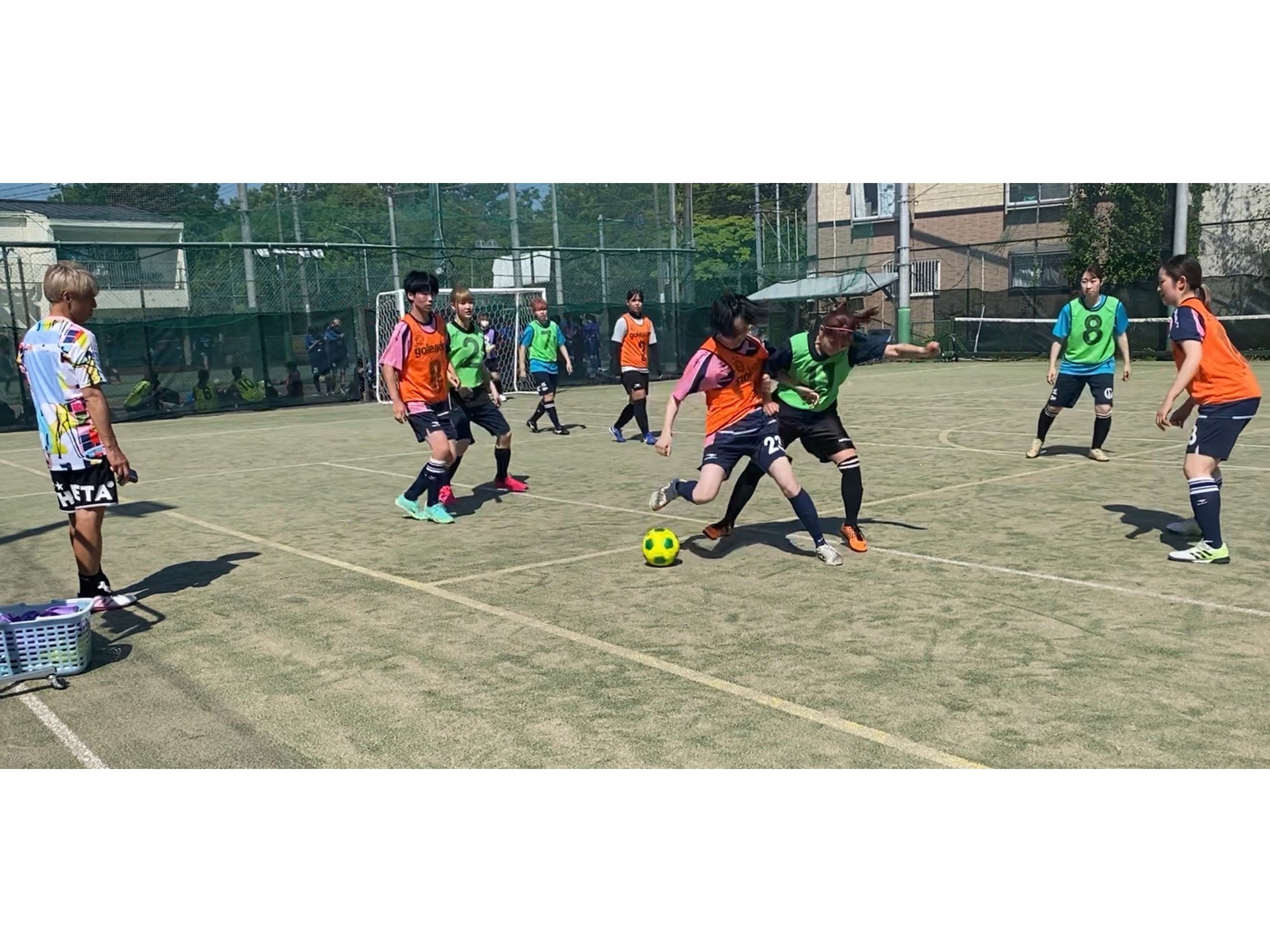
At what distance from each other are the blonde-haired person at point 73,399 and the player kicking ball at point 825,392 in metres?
4.38

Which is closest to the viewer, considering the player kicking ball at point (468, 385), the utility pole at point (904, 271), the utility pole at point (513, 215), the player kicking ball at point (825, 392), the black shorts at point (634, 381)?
the player kicking ball at point (825, 392)

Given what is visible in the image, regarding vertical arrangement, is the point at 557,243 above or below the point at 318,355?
above

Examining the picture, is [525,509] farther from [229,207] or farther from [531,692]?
[229,207]

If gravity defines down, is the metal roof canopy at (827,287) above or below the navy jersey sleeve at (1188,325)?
above

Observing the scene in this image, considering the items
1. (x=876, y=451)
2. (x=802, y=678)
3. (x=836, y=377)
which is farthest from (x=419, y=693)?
(x=876, y=451)

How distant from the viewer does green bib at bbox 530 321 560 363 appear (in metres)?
18.4

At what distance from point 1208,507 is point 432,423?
6380 millimetres

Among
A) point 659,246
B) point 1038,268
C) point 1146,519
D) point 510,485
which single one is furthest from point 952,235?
point 1146,519

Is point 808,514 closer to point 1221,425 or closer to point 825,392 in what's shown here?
point 825,392

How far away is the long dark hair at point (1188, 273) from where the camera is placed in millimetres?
7789

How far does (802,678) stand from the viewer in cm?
562

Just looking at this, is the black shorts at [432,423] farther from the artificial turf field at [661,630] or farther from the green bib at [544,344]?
the green bib at [544,344]

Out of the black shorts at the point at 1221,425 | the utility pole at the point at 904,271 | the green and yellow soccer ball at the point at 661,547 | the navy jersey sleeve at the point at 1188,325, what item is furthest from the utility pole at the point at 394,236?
the black shorts at the point at 1221,425

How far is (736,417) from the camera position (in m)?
8.16
